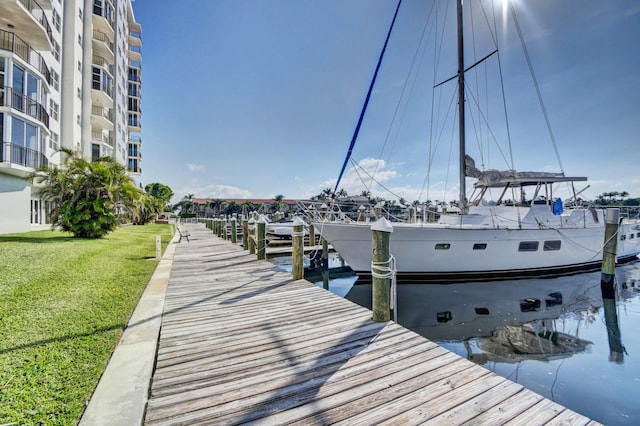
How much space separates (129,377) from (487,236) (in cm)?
1145

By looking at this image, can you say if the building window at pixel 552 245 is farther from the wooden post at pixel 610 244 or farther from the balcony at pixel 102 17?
the balcony at pixel 102 17

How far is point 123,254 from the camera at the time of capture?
10.6 m

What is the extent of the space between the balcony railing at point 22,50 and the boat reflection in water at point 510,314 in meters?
20.8

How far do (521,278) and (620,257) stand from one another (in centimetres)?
935

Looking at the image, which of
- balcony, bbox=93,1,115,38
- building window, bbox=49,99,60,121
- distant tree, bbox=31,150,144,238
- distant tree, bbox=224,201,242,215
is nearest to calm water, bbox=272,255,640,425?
distant tree, bbox=31,150,144,238

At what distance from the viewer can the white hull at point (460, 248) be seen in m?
10.4

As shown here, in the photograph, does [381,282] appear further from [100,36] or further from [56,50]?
[100,36]

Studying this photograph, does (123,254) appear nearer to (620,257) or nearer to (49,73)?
(49,73)

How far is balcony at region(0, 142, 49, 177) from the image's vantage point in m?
14.0

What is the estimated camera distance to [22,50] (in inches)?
614

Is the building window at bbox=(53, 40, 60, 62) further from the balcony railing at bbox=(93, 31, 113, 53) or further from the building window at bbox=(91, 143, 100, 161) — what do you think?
the building window at bbox=(91, 143, 100, 161)

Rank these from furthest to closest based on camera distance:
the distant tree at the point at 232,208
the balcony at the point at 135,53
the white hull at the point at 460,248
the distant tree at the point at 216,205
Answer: the distant tree at the point at 216,205 → the distant tree at the point at 232,208 → the balcony at the point at 135,53 → the white hull at the point at 460,248

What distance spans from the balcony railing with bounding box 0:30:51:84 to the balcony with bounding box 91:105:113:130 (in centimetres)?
939

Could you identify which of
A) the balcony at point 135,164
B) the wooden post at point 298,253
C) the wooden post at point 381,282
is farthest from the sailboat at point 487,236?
the balcony at point 135,164
